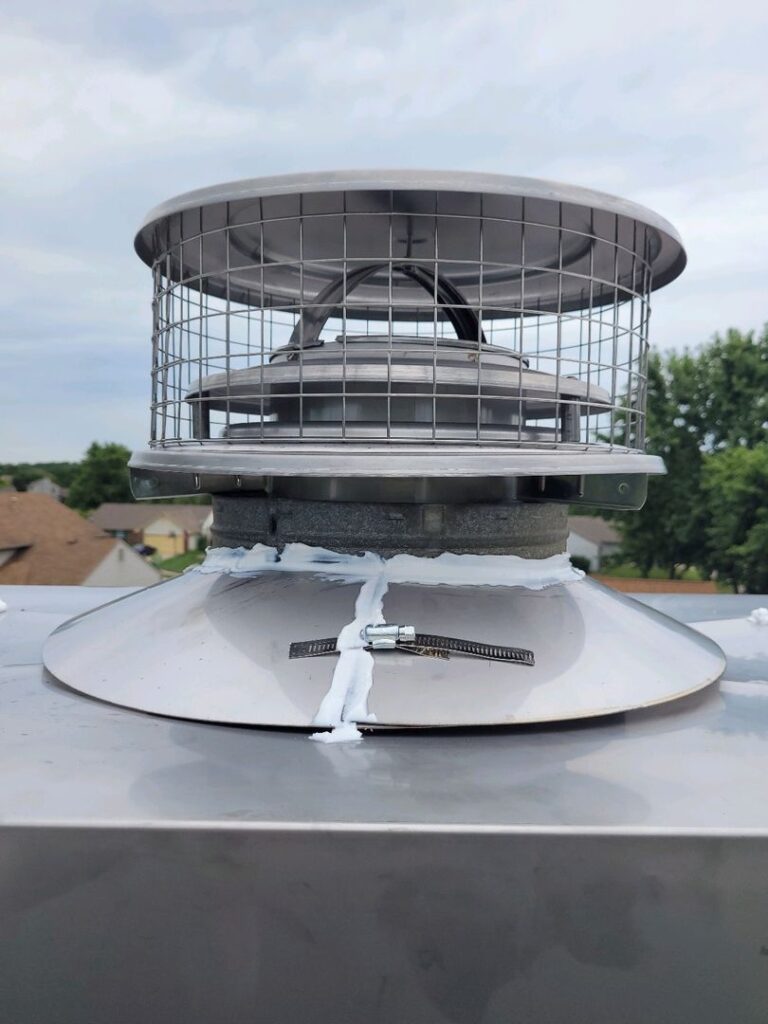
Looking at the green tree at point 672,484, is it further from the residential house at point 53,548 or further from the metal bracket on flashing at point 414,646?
the metal bracket on flashing at point 414,646

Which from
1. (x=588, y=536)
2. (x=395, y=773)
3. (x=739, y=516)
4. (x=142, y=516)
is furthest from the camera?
(x=142, y=516)

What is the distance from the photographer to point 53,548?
49.3 ft

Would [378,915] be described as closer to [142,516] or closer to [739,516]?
[739,516]

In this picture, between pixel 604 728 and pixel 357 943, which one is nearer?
pixel 357 943

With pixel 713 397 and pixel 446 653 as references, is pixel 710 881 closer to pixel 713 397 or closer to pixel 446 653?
pixel 446 653

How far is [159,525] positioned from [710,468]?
67.4 ft

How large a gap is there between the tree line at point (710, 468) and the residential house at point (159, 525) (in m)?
16.7

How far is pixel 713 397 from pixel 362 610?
19.8 meters

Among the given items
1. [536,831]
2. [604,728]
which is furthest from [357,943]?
[604,728]

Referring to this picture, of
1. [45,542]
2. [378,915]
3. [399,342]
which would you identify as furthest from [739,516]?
[378,915]

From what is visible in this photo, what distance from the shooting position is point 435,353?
1741mm

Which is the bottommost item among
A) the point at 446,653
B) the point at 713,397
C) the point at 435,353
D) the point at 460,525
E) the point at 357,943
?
the point at 357,943

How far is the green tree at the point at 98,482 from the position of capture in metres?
34.6

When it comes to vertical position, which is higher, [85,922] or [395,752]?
[395,752]
